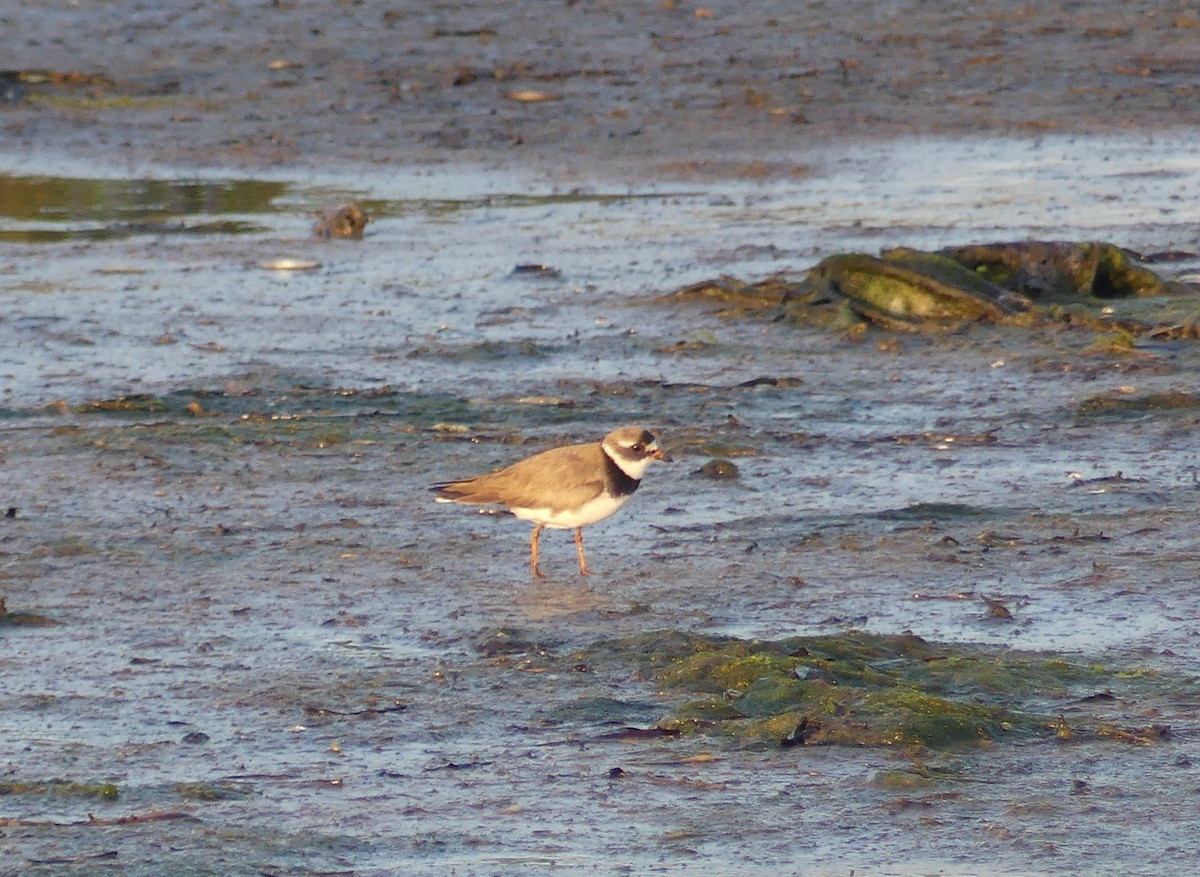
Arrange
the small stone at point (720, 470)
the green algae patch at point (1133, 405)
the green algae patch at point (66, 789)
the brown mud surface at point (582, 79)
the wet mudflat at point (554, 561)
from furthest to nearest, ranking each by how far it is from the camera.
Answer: the brown mud surface at point (582, 79), the green algae patch at point (1133, 405), the small stone at point (720, 470), the green algae patch at point (66, 789), the wet mudflat at point (554, 561)

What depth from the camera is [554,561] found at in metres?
7.32

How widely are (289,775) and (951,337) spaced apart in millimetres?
5859

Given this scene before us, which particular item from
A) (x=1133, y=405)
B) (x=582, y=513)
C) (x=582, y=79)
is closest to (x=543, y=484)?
(x=582, y=513)

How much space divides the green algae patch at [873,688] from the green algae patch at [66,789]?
4.52 feet

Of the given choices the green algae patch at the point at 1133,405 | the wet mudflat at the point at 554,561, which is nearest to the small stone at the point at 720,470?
the wet mudflat at the point at 554,561

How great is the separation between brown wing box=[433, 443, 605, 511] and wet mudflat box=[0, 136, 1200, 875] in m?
0.22

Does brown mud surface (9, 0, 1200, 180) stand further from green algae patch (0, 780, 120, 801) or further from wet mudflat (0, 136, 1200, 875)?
green algae patch (0, 780, 120, 801)

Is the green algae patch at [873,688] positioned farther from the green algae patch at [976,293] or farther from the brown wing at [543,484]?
the green algae patch at [976,293]

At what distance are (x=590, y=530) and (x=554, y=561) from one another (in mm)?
566

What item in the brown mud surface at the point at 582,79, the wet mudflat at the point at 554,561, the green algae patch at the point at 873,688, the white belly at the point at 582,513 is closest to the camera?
the wet mudflat at the point at 554,561

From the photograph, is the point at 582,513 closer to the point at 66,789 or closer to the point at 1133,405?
the point at 66,789

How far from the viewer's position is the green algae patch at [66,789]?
16.2ft

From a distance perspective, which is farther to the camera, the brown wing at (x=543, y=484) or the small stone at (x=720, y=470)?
the small stone at (x=720, y=470)

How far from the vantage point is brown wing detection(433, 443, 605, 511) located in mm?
7004
